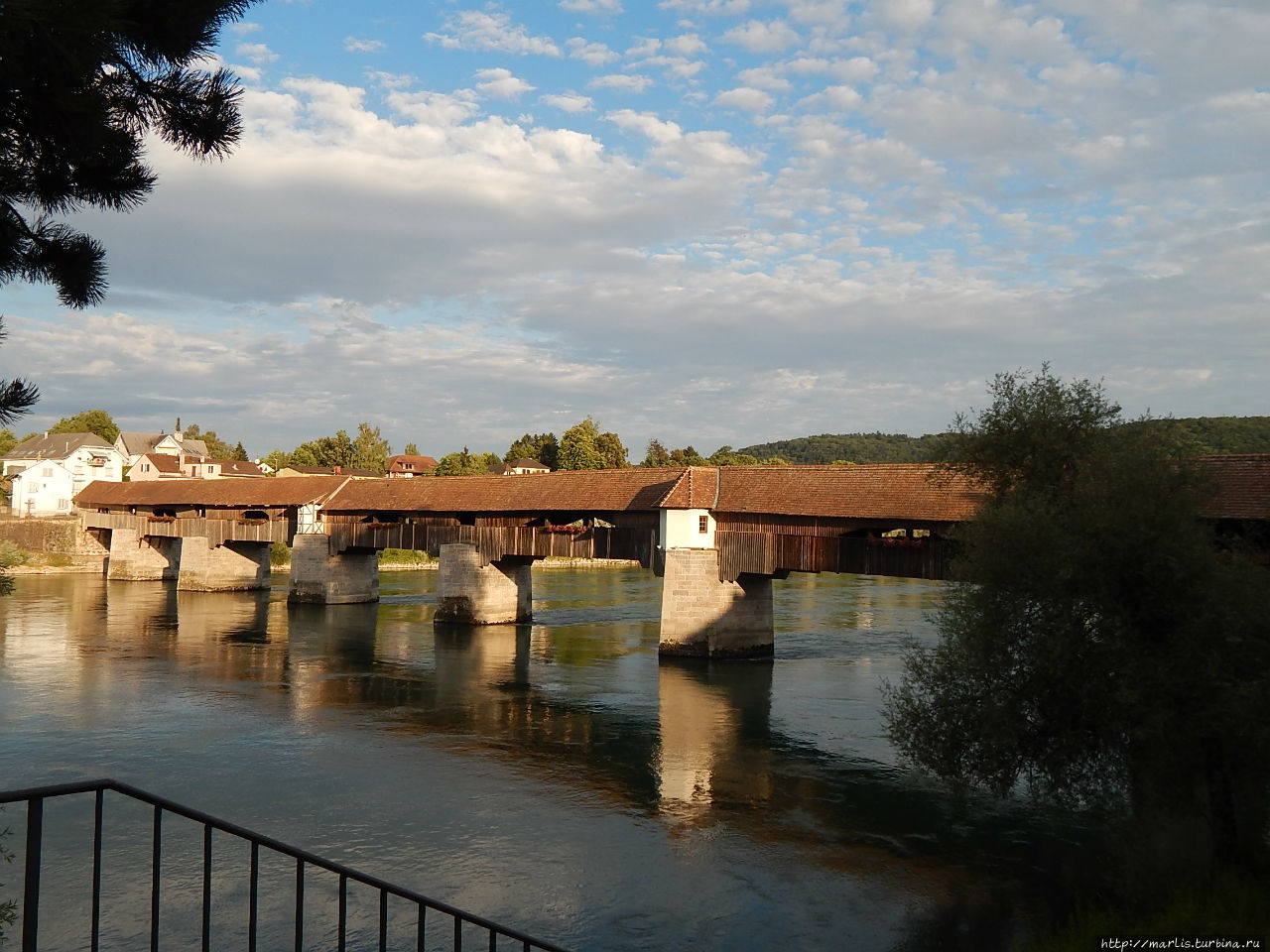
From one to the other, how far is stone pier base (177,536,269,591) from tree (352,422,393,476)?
4853 cm

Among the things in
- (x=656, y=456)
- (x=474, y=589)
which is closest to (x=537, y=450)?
(x=656, y=456)

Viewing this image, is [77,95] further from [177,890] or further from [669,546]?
[669,546]

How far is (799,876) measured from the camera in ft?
Answer: 35.1

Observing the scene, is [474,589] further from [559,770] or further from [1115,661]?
[1115,661]

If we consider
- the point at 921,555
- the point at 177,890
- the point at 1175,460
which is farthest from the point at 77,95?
the point at 921,555

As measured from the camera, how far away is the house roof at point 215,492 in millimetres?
36281

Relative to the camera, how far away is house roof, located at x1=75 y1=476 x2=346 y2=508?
36.3 metres

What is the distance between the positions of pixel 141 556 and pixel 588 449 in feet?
99.5

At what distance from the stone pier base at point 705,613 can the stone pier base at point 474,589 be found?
26.8ft

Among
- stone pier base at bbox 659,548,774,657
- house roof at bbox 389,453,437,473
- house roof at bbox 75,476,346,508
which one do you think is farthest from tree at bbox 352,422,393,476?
stone pier base at bbox 659,548,774,657

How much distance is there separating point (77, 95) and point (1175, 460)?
11196 millimetres

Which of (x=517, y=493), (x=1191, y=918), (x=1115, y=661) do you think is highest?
(x=517, y=493)

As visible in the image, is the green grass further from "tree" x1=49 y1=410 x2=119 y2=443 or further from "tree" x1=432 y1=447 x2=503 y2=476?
"tree" x1=49 y1=410 x2=119 y2=443

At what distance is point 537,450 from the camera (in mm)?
87562
